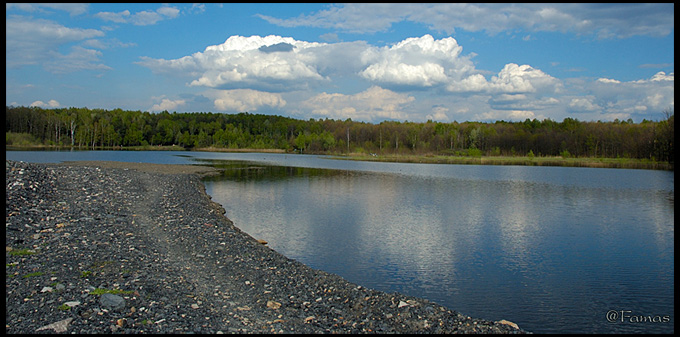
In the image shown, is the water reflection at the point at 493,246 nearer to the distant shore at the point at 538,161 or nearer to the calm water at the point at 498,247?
the calm water at the point at 498,247

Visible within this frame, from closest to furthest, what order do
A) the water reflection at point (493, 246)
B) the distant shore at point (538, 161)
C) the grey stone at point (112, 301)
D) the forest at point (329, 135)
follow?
the grey stone at point (112, 301) < the water reflection at point (493, 246) < the distant shore at point (538, 161) < the forest at point (329, 135)

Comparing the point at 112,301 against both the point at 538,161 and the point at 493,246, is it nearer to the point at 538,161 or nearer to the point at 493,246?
→ the point at 493,246

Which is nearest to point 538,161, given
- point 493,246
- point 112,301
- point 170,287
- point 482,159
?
point 482,159

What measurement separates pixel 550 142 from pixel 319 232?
109m

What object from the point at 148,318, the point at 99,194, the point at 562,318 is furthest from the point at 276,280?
the point at 99,194

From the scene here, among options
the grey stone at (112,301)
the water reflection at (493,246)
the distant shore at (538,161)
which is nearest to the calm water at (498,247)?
the water reflection at (493,246)

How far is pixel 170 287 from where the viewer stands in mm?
9148

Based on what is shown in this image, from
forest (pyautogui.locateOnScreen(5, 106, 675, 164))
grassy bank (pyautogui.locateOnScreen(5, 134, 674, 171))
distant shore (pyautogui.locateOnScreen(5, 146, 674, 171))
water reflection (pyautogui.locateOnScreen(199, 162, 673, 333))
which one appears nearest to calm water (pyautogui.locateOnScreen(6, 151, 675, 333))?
water reflection (pyautogui.locateOnScreen(199, 162, 673, 333))

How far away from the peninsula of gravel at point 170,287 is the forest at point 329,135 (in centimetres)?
7813

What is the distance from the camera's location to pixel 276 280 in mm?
10312

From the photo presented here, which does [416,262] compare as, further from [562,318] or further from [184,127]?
[184,127]

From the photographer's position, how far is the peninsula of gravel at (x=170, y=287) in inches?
295

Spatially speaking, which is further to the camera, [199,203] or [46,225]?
[199,203]

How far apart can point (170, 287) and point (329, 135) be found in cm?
13402
